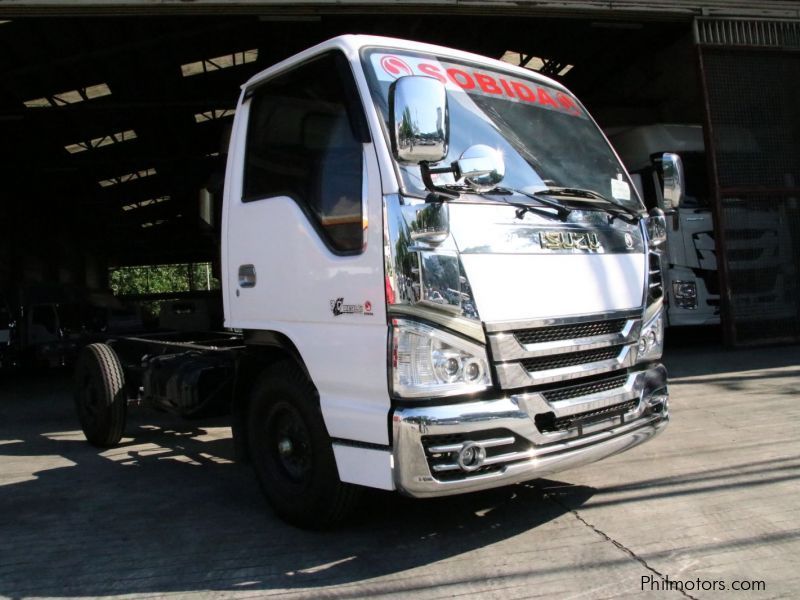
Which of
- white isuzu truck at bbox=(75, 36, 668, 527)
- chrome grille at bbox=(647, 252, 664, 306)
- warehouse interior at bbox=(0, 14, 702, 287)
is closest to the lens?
white isuzu truck at bbox=(75, 36, 668, 527)

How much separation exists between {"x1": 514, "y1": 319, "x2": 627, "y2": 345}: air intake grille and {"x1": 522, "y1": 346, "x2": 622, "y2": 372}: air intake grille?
0.09 meters

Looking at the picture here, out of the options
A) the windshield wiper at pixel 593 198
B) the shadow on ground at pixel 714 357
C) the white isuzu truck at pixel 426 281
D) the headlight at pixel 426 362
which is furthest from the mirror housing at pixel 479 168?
the shadow on ground at pixel 714 357

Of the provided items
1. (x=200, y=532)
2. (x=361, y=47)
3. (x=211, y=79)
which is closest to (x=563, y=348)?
(x=361, y=47)

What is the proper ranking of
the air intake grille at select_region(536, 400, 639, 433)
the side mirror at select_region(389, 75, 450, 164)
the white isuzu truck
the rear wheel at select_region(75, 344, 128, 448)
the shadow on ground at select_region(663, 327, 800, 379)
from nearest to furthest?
the side mirror at select_region(389, 75, 450, 164) < the white isuzu truck < the air intake grille at select_region(536, 400, 639, 433) < the rear wheel at select_region(75, 344, 128, 448) < the shadow on ground at select_region(663, 327, 800, 379)

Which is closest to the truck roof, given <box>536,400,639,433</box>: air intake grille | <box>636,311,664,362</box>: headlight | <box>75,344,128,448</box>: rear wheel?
<box>636,311,664,362</box>: headlight

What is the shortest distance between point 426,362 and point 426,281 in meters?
0.37

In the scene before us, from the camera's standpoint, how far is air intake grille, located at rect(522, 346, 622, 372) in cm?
350

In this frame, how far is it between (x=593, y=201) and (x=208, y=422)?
5156 mm

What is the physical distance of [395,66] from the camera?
376 cm

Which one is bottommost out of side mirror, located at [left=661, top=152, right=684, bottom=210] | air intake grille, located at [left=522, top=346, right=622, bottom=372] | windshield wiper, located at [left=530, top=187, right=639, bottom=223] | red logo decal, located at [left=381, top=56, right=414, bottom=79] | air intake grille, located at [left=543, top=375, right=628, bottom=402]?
air intake grille, located at [left=543, top=375, right=628, bottom=402]

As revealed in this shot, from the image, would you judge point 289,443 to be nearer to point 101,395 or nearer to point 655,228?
point 655,228

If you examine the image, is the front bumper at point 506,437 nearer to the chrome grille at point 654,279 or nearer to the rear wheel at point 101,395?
the chrome grille at point 654,279

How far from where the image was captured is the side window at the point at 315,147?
359 cm

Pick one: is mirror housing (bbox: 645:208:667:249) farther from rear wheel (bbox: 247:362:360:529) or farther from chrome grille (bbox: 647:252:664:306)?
rear wheel (bbox: 247:362:360:529)
